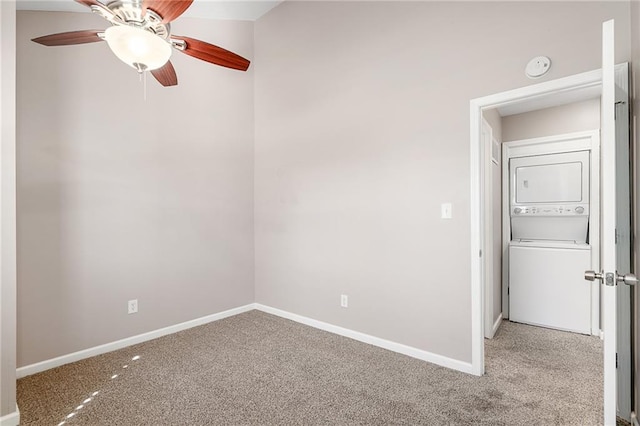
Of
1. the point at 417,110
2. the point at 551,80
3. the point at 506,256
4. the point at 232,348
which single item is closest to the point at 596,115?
the point at 506,256

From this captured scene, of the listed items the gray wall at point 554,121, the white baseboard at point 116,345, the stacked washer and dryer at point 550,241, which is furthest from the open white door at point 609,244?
the white baseboard at point 116,345

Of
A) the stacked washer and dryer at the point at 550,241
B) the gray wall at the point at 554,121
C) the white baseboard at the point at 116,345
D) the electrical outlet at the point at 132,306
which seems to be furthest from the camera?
the gray wall at the point at 554,121

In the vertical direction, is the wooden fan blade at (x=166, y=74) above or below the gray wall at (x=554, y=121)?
below

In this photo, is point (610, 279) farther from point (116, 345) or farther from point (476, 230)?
point (116, 345)

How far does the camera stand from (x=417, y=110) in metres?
2.71

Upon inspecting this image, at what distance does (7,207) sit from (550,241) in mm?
4687

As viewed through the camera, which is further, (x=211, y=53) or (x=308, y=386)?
(x=308, y=386)

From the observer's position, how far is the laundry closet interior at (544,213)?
11.0 ft

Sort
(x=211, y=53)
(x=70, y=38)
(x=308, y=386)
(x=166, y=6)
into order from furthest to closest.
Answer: (x=308, y=386)
(x=211, y=53)
(x=70, y=38)
(x=166, y=6)

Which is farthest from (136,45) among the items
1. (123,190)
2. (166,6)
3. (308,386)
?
(308,386)

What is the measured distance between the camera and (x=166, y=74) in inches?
86.1

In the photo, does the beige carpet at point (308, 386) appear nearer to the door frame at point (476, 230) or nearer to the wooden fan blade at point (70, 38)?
the door frame at point (476, 230)

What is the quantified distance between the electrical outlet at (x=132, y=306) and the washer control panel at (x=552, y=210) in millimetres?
4117

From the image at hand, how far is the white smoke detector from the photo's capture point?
211 cm
